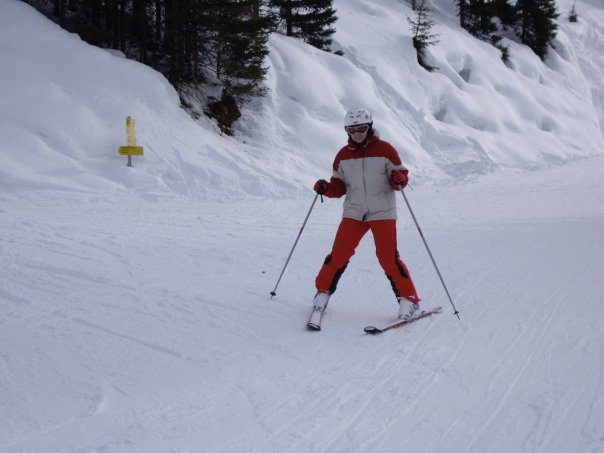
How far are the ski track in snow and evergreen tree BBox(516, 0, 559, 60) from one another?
120 ft

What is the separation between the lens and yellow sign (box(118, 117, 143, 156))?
1098cm

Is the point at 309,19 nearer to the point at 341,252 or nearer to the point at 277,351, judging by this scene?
the point at 341,252

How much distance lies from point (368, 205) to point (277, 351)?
1.56 metres

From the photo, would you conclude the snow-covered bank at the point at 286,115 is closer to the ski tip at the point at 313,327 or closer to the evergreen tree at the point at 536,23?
the evergreen tree at the point at 536,23

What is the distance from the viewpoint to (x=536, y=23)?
3725 centimetres

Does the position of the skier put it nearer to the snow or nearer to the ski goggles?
the ski goggles

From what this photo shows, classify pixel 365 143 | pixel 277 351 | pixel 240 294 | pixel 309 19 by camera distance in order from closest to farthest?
pixel 277 351 < pixel 365 143 < pixel 240 294 < pixel 309 19

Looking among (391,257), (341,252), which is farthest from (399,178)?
(341,252)

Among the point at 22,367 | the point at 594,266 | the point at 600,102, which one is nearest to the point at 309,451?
the point at 22,367

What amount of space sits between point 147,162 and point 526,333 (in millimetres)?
9557

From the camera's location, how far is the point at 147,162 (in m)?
11.4

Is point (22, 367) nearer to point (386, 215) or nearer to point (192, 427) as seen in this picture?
point (192, 427)

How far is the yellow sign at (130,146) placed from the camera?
11.0m

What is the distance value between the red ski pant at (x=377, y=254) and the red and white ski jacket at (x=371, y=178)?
0.08 meters
